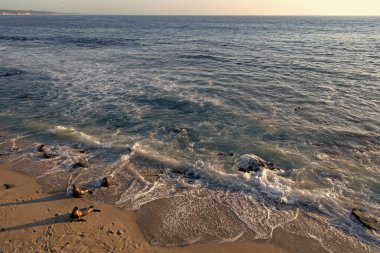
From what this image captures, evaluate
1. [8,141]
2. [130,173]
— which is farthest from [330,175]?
[8,141]

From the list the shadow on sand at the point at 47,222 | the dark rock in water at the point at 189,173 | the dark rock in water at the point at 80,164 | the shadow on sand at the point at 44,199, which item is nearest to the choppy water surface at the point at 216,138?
the dark rock in water at the point at 189,173

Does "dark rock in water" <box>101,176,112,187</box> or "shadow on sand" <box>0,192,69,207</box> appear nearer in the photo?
"shadow on sand" <box>0,192,69,207</box>

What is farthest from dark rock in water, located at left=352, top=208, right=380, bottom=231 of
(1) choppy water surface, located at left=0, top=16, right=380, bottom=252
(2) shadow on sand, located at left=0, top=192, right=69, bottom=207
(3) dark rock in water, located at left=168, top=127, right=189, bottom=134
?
(2) shadow on sand, located at left=0, top=192, right=69, bottom=207

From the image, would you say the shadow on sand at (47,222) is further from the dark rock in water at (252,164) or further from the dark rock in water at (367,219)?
the dark rock in water at (367,219)

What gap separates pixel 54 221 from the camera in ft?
40.3

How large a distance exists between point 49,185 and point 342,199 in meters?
14.0

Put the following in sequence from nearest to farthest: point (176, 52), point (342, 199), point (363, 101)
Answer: point (342, 199) < point (363, 101) < point (176, 52)

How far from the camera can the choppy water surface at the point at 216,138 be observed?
1306cm

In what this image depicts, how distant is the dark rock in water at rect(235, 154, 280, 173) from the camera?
16375 millimetres

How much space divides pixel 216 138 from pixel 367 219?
9.77m

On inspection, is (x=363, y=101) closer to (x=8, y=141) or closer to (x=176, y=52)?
(x=8, y=141)

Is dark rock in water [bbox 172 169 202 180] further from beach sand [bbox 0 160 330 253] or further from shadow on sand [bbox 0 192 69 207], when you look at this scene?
shadow on sand [bbox 0 192 69 207]

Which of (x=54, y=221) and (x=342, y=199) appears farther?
(x=342, y=199)

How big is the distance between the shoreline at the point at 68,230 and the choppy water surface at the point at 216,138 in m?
0.53
